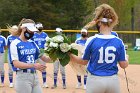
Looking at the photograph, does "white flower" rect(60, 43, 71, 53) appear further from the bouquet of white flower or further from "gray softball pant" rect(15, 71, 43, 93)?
"gray softball pant" rect(15, 71, 43, 93)

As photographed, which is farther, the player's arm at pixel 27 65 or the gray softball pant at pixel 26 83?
the gray softball pant at pixel 26 83

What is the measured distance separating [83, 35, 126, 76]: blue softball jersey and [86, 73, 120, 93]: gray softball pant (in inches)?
2.5

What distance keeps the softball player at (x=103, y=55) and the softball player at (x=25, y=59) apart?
1468 mm

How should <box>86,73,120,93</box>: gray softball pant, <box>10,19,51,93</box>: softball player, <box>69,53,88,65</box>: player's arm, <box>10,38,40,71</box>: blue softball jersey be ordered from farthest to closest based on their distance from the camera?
<box>10,38,40,71</box>: blue softball jersey, <box>10,19,51,93</box>: softball player, <box>69,53,88,65</box>: player's arm, <box>86,73,120,93</box>: gray softball pant

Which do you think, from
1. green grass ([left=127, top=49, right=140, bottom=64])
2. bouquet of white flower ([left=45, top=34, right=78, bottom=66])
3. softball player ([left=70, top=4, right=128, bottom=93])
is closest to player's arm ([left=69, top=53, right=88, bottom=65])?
bouquet of white flower ([left=45, top=34, right=78, bottom=66])

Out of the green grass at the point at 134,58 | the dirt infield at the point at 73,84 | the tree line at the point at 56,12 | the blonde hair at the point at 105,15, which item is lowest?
the green grass at the point at 134,58

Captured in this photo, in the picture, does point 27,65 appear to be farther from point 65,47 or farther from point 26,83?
point 65,47

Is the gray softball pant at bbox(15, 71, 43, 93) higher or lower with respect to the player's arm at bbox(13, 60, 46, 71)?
lower

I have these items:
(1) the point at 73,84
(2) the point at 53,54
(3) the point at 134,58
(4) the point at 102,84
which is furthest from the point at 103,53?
(3) the point at 134,58

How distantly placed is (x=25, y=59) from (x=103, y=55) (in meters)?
2.03

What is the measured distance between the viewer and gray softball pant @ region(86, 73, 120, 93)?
607cm

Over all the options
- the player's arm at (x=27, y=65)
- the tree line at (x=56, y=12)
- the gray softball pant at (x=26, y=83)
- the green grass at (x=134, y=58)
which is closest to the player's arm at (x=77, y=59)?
the player's arm at (x=27, y=65)

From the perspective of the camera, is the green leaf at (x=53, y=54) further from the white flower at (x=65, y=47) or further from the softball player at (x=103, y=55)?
the softball player at (x=103, y=55)

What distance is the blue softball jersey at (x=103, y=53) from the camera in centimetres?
612
